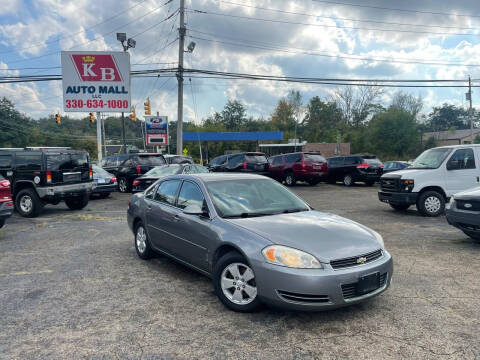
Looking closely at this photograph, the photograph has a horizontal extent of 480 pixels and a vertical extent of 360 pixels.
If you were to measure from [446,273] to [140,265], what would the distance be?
4.45 m

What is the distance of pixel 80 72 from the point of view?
22094mm

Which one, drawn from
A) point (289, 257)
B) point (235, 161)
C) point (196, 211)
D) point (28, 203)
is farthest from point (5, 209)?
point (235, 161)

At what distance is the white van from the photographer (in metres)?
9.69

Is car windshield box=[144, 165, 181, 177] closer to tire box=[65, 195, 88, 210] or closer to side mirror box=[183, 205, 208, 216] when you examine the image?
tire box=[65, 195, 88, 210]

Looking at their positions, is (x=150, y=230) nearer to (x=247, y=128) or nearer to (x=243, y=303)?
(x=243, y=303)

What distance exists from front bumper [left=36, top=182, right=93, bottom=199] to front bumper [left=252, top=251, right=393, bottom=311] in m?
8.99

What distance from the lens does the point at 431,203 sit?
Result: 9969mm

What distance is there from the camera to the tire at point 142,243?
5.95m

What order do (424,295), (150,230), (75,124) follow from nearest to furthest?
(424,295) < (150,230) < (75,124)

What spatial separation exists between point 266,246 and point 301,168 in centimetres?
1623

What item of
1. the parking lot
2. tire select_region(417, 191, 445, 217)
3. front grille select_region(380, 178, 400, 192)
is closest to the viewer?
the parking lot

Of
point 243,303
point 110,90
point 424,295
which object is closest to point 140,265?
point 243,303

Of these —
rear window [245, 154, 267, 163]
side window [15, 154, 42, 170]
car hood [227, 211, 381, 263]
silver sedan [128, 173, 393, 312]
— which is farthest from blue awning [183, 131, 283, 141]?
car hood [227, 211, 381, 263]

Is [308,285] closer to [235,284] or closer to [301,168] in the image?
[235,284]
